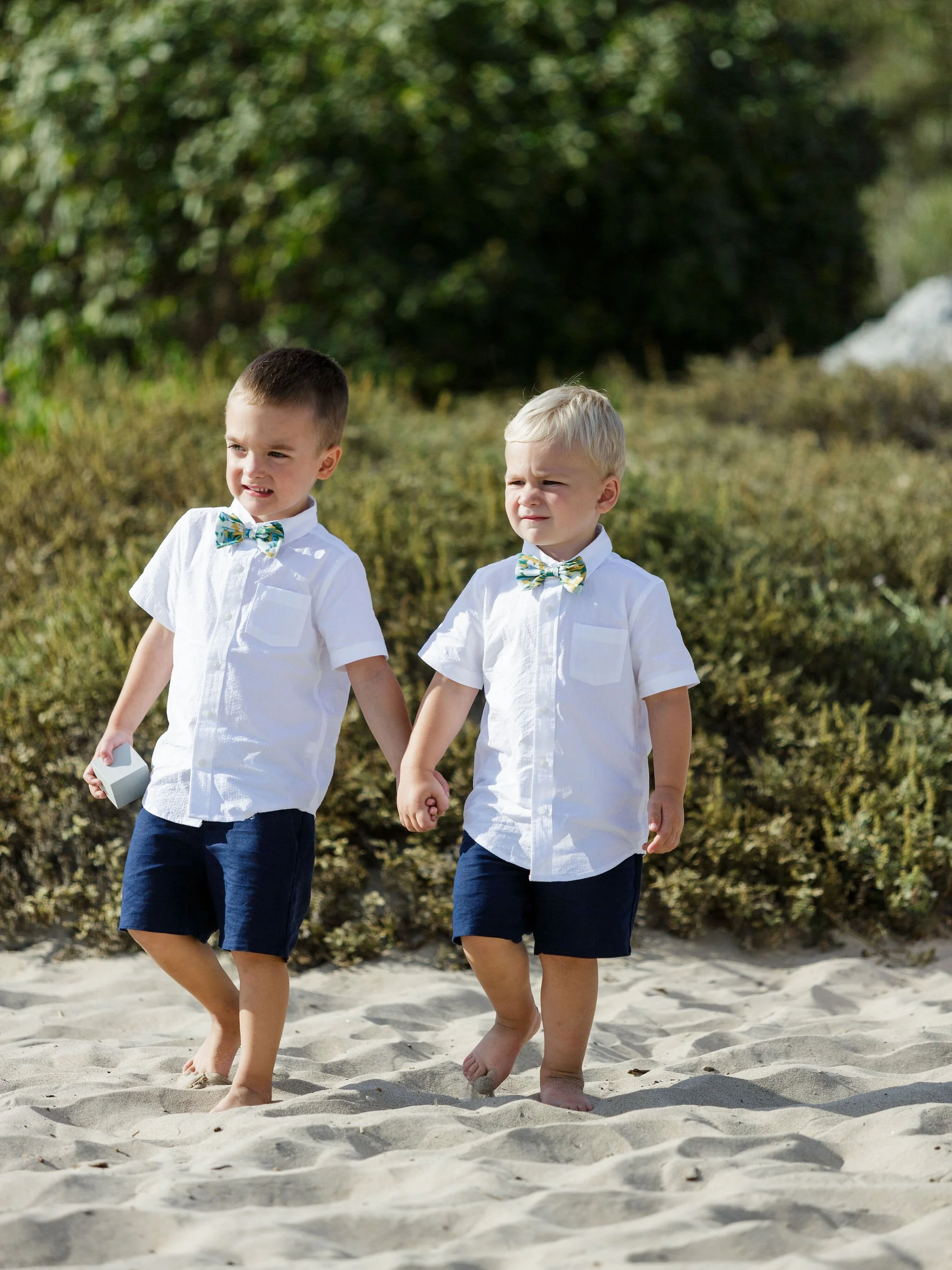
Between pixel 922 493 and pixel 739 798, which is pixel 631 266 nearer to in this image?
pixel 922 493

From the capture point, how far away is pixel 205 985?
110 inches

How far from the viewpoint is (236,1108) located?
2.62m

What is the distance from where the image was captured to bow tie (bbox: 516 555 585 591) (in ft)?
8.78

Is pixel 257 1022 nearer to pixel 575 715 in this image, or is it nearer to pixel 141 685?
pixel 141 685

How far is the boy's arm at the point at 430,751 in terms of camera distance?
8.70 feet

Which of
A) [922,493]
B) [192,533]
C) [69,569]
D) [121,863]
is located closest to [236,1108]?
[192,533]

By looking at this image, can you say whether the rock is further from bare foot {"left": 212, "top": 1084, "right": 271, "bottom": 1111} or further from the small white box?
bare foot {"left": 212, "top": 1084, "right": 271, "bottom": 1111}

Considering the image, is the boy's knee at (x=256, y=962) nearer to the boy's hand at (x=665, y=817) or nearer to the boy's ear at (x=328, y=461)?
the boy's hand at (x=665, y=817)

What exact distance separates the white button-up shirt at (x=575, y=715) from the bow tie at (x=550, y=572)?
2 cm

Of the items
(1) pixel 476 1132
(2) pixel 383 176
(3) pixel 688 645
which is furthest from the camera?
(2) pixel 383 176

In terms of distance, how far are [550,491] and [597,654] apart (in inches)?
13.6

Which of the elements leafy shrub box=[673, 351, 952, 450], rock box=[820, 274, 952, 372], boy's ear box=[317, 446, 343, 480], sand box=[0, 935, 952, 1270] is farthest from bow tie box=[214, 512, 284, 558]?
rock box=[820, 274, 952, 372]

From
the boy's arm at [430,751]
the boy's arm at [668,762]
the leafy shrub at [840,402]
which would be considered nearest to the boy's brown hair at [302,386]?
the boy's arm at [430,751]

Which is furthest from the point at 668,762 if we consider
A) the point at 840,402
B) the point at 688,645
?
the point at 840,402
